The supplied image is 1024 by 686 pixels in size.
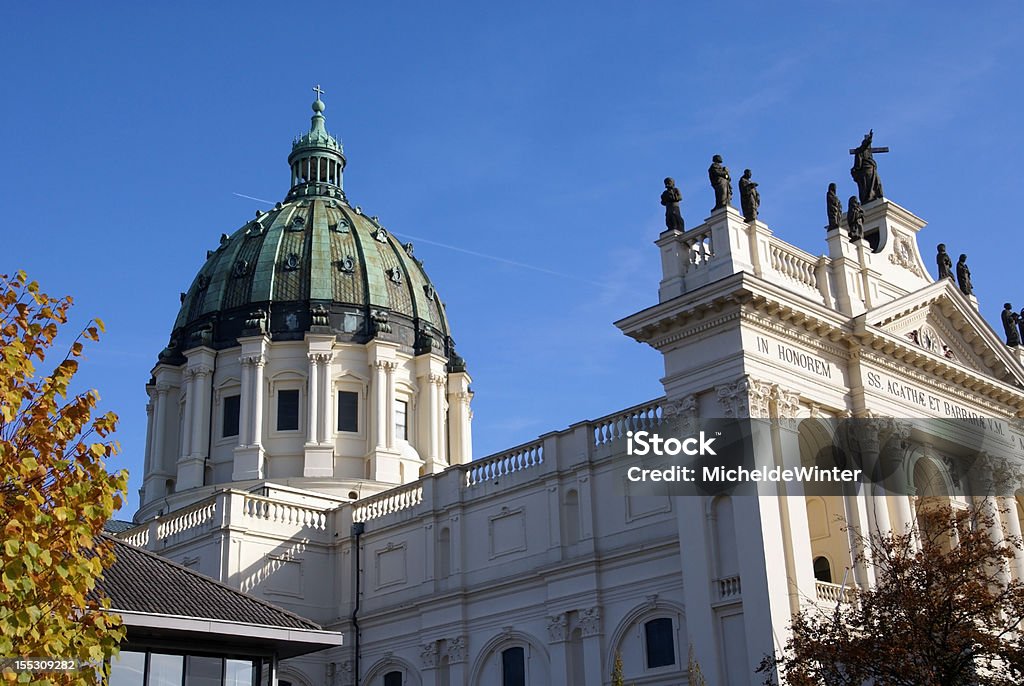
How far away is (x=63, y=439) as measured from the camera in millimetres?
15641

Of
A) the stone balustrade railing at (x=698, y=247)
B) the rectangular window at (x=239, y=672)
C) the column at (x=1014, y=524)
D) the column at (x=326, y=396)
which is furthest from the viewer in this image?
the column at (x=326, y=396)

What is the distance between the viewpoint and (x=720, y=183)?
37344mm

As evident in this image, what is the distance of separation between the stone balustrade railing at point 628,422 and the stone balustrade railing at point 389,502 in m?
9.24

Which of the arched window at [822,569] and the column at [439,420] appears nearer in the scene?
the arched window at [822,569]

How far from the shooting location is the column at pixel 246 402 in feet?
202

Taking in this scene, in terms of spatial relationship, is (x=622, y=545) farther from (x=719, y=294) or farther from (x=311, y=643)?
(x=311, y=643)

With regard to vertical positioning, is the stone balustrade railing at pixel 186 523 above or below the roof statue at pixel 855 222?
below

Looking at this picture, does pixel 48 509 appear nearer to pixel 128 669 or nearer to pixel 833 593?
pixel 128 669

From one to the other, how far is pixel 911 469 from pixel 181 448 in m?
38.2

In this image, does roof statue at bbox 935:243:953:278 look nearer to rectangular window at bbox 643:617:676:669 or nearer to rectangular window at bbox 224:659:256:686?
rectangular window at bbox 643:617:676:669

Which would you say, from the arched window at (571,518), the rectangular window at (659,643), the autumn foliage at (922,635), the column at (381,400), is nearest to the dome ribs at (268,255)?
the column at (381,400)

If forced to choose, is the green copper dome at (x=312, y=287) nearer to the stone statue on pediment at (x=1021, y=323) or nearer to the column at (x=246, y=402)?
the column at (x=246, y=402)

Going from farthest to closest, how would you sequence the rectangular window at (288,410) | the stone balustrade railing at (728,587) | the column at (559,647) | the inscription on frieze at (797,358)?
the rectangular window at (288,410) < the column at (559,647) < the inscription on frieze at (797,358) < the stone balustrade railing at (728,587)

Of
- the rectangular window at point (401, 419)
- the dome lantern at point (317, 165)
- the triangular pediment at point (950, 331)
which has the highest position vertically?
the dome lantern at point (317, 165)
